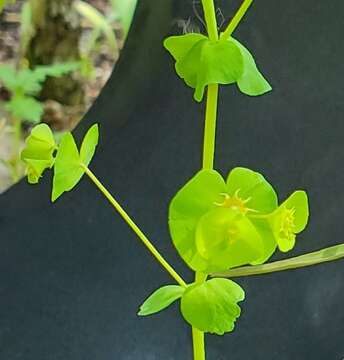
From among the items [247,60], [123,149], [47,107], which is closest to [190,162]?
[123,149]

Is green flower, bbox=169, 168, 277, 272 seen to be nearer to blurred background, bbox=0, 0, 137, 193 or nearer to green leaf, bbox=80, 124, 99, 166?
green leaf, bbox=80, 124, 99, 166

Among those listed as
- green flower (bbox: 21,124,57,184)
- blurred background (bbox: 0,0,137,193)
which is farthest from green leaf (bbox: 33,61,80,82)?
green flower (bbox: 21,124,57,184)

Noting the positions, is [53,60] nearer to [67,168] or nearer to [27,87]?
[27,87]

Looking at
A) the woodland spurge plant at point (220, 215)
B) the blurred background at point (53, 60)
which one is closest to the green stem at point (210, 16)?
the woodland spurge plant at point (220, 215)

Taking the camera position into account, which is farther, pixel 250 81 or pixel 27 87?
pixel 27 87

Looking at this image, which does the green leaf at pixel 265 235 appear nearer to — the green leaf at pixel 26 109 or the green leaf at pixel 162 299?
the green leaf at pixel 162 299

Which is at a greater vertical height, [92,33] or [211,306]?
[211,306]

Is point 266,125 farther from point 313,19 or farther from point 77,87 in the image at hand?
point 77,87

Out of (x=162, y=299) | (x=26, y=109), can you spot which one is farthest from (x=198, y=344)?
(x=26, y=109)
